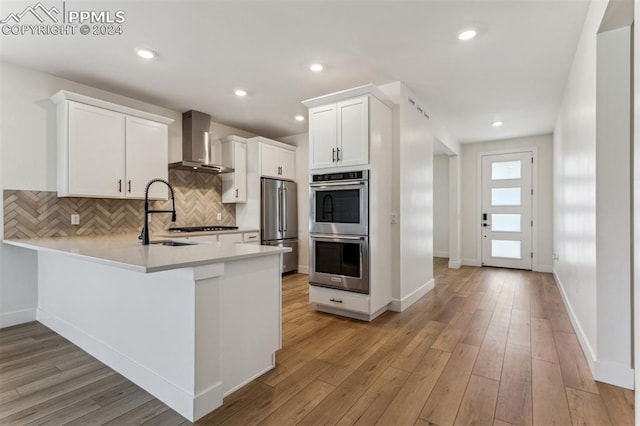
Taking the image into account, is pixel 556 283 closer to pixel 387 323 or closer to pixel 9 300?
pixel 387 323

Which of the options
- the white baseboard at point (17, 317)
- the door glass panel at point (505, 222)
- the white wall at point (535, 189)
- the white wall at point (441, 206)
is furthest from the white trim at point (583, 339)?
the white baseboard at point (17, 317)

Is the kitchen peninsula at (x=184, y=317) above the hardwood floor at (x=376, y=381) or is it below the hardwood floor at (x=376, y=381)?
above

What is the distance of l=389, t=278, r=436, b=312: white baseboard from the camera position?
11.5ft

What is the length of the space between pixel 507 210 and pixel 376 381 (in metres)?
5.55

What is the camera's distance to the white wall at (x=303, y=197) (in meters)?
5.60

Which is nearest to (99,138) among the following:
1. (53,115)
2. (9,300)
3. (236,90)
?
(53,115)

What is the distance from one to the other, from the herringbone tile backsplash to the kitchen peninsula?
1.13 metres

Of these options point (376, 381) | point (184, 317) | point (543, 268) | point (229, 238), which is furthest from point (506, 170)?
point (184, 317)

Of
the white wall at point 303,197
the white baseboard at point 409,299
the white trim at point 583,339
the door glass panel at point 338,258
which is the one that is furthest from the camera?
the white wall at point 303,197

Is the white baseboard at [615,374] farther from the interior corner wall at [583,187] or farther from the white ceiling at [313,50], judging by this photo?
the white ceiling at [313,50]

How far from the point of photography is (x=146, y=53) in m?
2.83

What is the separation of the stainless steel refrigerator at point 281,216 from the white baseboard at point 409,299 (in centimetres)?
198

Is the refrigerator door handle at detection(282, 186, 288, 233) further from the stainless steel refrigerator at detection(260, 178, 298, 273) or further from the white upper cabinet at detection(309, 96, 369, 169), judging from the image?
the white upper cabinet at detection(309, 96, 369, 169)

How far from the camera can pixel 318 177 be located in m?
3.49
